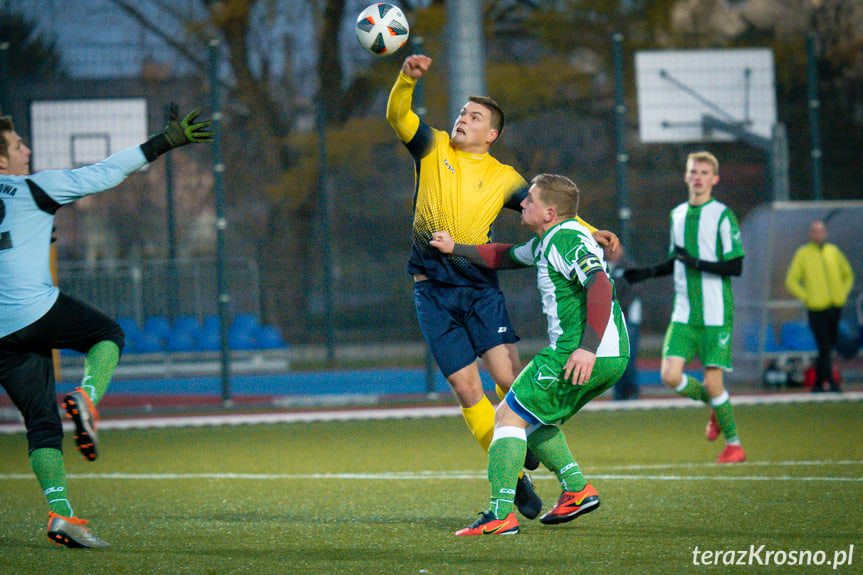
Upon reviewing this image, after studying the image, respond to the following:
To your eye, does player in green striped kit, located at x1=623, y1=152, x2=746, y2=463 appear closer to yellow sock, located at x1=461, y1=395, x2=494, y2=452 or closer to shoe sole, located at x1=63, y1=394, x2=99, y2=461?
yellow sock, located at x1=461, y1=395, x2=494, y2=452

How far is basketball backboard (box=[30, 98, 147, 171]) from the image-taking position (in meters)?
11.8

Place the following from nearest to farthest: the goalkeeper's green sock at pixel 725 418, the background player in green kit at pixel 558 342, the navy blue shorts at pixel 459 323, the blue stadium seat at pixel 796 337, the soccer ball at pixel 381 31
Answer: the background player in green kit at pixel 558 342
the navy blue shorts at pixel 459 323
the soccer ball at pixel 381 31
the goalkeeper's green sock at pixel 725 418
the blue stadium seat at pixel 796 337

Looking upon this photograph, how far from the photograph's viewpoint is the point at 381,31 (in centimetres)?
586

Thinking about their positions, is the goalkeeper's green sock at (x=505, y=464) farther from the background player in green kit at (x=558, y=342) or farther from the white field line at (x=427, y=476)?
the white field line at (x=427, y=476)

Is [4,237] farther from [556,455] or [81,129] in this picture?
[81,129]

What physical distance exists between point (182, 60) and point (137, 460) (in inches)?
495

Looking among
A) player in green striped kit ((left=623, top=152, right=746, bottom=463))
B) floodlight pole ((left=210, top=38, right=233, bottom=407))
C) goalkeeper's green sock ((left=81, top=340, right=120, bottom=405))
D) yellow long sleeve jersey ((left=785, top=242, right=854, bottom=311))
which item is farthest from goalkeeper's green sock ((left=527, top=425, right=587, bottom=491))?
yellow long sleeve jersey ((left=785, top=242, right=854, bottom=311))

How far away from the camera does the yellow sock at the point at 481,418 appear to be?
562 centimetres

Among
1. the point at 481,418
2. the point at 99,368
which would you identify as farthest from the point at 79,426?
the point at 481,418

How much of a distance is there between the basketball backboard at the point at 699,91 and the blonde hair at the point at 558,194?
7.97m

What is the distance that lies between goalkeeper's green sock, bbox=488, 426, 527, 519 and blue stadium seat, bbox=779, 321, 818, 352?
9.19 meters

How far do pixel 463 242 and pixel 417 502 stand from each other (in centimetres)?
153

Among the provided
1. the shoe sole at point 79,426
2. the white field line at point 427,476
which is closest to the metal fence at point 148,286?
the white field line at point 427,476

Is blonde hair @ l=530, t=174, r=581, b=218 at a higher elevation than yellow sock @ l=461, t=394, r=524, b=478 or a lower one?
higher
